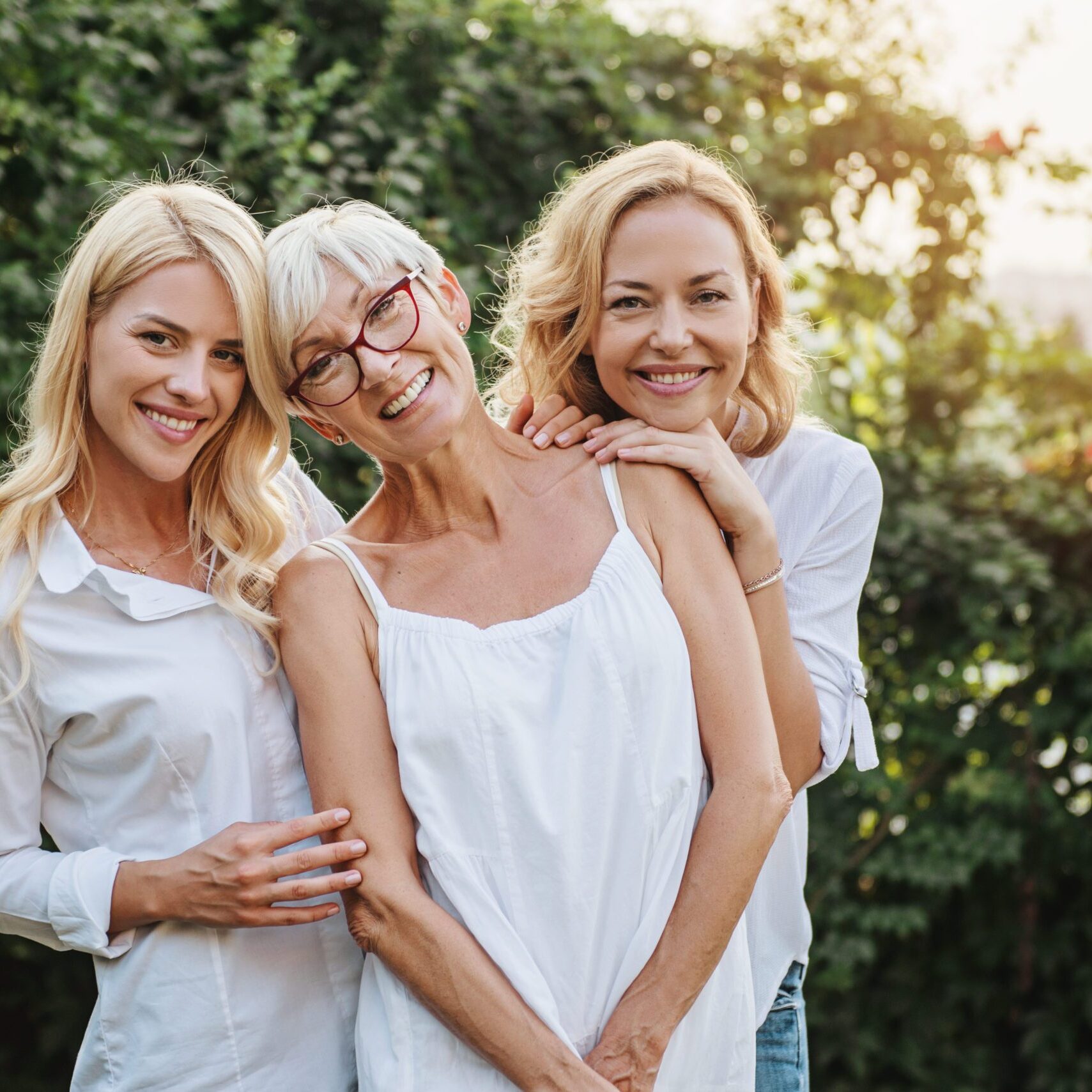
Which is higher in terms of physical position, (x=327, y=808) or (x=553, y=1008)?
(x=327, y=808)

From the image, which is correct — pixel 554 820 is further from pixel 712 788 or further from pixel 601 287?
pixel 601 287

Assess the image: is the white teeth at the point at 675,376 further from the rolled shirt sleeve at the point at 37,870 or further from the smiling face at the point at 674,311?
the rolled shirt sleeve at the point at 37,870

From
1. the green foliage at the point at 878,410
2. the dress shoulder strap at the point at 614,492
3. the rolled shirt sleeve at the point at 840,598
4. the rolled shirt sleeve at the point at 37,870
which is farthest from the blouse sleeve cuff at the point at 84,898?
the green foliage at the point at 878,410

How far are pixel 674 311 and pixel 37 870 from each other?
1414mm

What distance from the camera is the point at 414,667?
205 cm

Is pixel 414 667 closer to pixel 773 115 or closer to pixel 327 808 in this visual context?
pixel 327 808

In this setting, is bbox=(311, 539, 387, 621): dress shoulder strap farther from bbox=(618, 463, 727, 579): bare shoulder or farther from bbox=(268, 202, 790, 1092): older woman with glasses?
bbox=(618, 463, 727, 579): bare shoulder

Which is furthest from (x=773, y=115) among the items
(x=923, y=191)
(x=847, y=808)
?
(x=847, y=808)

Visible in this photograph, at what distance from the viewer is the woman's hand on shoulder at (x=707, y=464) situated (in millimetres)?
2211

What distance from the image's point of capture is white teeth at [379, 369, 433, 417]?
7.19 feet

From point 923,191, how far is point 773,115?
0.56 metres

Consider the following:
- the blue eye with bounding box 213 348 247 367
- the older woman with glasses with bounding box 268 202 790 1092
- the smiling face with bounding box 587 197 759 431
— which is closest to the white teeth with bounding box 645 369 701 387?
the smiling face with bounding box 587 197 759 431

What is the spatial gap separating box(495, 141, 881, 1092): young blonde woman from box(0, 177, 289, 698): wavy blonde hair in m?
0.51

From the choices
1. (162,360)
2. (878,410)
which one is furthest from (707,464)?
(878,410)
